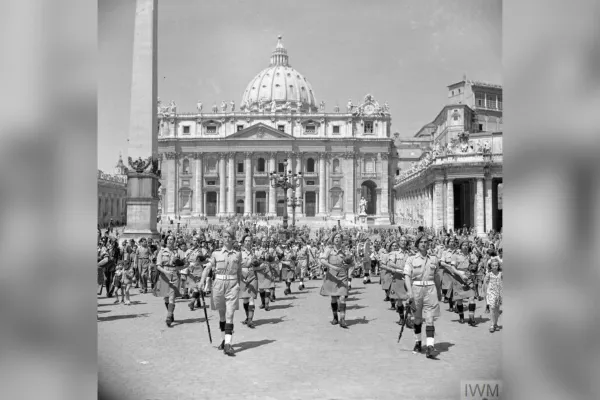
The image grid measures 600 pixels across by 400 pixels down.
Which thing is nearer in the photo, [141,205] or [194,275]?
[194,275]

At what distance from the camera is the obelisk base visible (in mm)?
17156

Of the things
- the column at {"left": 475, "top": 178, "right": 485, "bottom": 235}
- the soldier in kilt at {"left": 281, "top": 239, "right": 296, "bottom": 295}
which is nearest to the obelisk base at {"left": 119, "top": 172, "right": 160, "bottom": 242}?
the soldier in kilt at {"left": 281, "top": 239, "right": 296, "bottom": 295}

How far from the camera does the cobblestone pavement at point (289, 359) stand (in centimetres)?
561

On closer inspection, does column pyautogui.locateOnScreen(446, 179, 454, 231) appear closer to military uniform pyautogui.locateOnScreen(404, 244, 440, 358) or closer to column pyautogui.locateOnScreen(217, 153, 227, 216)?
military uniform pyautogui.locateOnScreen(404, 244, 440, 358)

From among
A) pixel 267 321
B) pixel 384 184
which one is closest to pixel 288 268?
pixel 267 321

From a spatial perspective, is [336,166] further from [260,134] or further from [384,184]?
[260,134]

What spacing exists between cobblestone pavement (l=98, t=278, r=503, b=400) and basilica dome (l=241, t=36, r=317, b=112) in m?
86.2

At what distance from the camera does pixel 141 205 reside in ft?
57.2

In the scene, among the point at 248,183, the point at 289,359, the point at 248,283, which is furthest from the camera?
the point at 248,183

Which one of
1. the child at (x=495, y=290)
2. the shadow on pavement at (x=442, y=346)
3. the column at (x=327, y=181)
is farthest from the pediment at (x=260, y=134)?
the shadow on pavement at (x=442, y=346)

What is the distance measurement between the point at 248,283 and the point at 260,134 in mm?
66105
